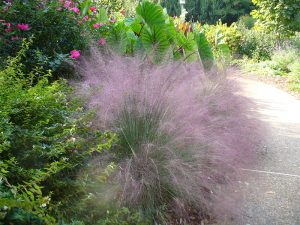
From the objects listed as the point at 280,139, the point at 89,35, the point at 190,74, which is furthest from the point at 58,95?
the point at 280,139

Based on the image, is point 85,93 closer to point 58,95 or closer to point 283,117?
point 58,95

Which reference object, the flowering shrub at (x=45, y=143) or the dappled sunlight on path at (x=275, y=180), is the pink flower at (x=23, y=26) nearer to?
the flowering shrub at (x=45, y=143)

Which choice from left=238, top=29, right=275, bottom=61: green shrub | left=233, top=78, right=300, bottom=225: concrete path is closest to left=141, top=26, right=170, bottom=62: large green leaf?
left=233, top=78, right=300, bottom=225: concrete path

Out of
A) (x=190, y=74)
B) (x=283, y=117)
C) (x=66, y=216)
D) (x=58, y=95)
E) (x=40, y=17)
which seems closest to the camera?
(x=66, y=216)

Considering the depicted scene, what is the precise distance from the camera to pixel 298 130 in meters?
6.13

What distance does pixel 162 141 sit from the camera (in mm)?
3004

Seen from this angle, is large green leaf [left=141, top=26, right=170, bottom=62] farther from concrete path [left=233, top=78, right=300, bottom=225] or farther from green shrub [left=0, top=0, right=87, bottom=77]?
concrete path [left=233, top=78, right=300, bottom=225]

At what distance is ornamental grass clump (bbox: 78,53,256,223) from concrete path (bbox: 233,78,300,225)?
0.35 metres

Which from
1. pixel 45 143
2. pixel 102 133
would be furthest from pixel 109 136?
pixel 45 143

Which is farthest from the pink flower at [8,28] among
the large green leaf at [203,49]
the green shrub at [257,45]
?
the green shrub at [257,45]

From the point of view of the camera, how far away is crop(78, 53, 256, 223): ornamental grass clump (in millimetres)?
2754

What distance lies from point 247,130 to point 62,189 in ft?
7.54

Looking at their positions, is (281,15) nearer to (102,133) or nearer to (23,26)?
(23,26)

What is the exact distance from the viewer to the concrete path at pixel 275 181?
3275mm
